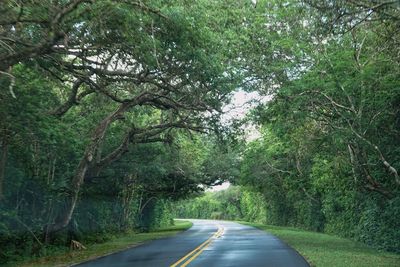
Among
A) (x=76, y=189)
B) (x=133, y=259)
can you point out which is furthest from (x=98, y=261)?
(x=76, y=189)

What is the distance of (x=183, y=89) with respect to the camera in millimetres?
18328

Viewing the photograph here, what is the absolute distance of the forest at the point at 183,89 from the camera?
37.5 ft

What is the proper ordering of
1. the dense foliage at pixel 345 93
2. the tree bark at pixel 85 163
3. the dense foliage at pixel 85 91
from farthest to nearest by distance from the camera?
the tree bark at pixel 85 163 < the dense foliage at pixel 345 93 < the dense foliage at pixel 85 91

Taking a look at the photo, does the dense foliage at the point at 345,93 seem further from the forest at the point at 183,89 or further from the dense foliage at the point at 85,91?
the dense foliage at the point at 85,91

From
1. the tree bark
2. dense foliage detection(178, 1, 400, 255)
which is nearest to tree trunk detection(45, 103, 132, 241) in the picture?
the tree bark

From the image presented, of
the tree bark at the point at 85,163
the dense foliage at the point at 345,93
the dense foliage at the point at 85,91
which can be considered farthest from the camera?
the tree bark at the point at 85,163

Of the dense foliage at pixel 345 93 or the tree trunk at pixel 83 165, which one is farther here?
the tree trunk at pixel 83 165

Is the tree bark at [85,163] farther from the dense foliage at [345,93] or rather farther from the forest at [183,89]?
the dense foliage at [345,93]

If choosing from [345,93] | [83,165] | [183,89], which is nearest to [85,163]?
[83,165]

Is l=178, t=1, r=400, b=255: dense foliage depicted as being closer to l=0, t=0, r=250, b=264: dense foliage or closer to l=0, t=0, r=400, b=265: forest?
l=0, t=0, r=400, b=265: forest

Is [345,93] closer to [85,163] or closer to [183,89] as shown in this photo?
[183,89]

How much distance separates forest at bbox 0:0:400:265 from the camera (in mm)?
11430

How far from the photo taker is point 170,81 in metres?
17.1

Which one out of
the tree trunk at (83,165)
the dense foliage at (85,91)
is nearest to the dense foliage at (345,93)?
the dense foliage at (85,91)
